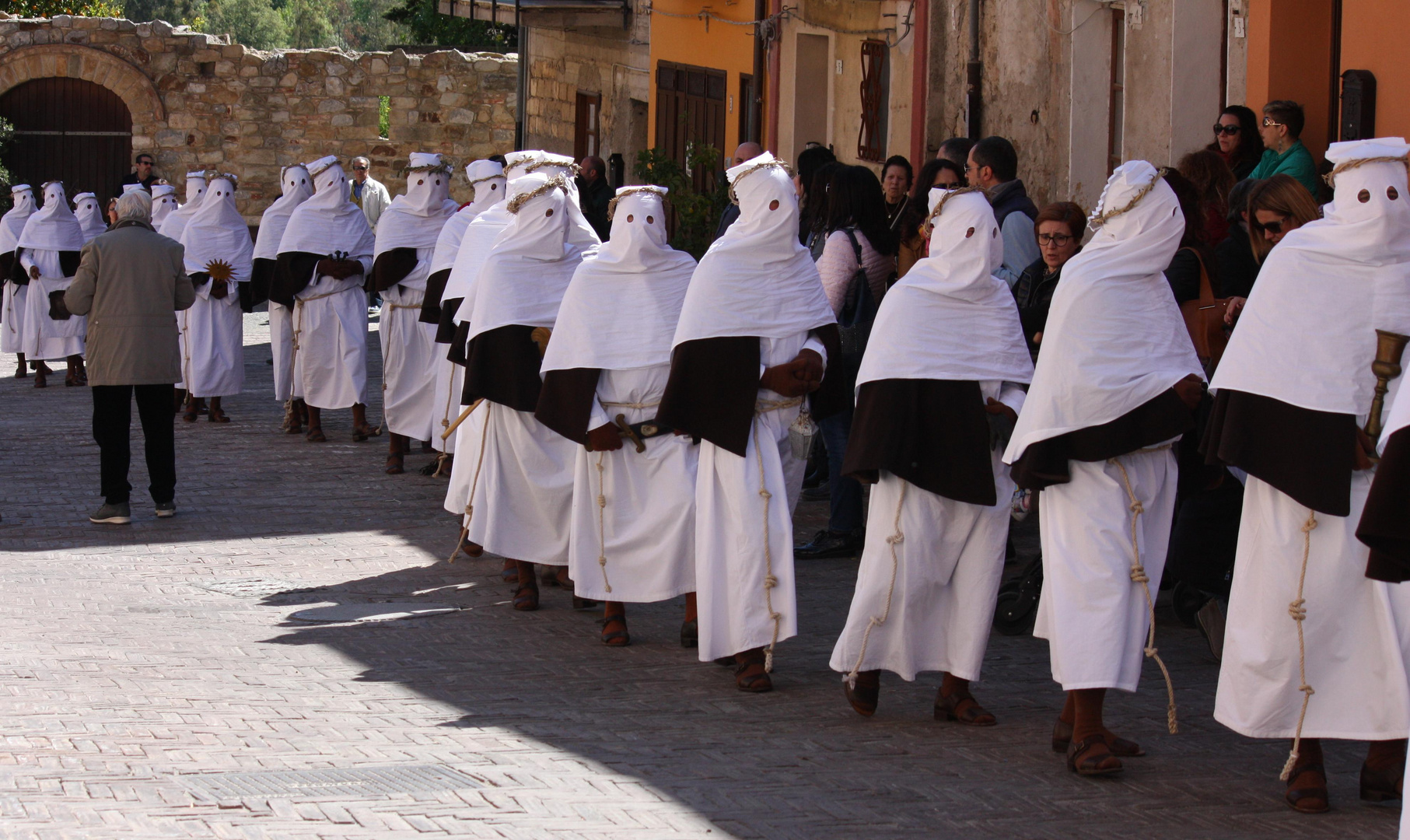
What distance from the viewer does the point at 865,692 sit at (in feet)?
20.4

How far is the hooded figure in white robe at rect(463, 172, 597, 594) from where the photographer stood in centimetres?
822

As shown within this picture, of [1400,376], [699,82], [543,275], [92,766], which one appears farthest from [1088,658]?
[699,82]

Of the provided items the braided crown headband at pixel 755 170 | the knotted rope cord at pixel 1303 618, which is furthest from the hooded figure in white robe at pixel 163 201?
the knotted rope cord at pixel 1303 618

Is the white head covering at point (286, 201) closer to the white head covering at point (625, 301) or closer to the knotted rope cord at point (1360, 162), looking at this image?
the white head covering at point (625, 301)

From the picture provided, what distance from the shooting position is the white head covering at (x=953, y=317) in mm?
6027

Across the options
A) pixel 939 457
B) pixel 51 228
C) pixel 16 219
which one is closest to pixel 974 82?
pixel 939 457

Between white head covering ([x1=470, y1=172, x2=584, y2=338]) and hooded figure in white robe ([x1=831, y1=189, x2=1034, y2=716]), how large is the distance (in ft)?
8.43

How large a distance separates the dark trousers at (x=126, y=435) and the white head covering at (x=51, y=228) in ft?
24.5

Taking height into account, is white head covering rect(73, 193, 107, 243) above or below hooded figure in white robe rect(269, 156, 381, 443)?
above

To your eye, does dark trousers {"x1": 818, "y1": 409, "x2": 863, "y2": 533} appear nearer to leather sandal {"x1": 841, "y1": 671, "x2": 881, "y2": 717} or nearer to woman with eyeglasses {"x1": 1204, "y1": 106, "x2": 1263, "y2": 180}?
woman with eyeglasses {"x1": 1204, "y1": 106, "x2": 1263, "y2": 180}

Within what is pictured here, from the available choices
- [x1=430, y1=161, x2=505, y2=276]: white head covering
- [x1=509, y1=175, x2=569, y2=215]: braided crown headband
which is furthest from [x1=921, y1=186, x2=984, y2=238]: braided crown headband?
[x1=430, y1=161, x2=505, y2=276]: white head covering

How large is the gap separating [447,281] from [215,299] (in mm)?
4825

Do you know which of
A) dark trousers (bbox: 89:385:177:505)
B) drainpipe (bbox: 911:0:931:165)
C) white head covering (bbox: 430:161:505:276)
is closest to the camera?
dark trousers (bbox: 89:385:177:505)

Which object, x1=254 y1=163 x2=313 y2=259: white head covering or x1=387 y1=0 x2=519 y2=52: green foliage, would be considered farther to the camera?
x1=387 y1=0 x2=519 y2=52: green foliage
